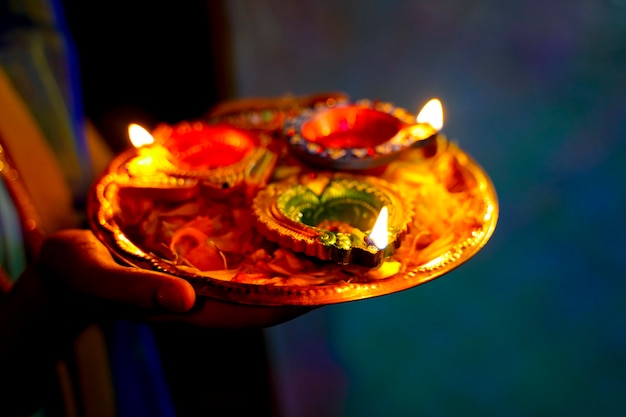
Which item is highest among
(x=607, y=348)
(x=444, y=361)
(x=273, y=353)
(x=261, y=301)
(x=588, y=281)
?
(x=261, y=301)

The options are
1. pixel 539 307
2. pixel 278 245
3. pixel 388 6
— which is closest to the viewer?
pixel 278 245

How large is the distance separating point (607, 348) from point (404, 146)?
3.20 ft

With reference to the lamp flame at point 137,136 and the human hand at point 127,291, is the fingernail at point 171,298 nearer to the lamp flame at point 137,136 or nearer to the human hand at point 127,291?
the human hand at point 127,291

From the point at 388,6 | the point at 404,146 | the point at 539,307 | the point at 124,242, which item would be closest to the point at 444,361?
the point at 539,307

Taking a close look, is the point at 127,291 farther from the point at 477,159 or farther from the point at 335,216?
the point at 477,159

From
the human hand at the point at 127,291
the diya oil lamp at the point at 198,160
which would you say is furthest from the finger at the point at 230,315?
the diya oil lamp at the point at 198,160

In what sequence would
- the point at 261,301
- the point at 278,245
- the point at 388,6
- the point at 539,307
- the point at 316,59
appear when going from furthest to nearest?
the point at 316,59, the point at 388,6, the point at 539,307, the point at 278,245, the point at 261,301

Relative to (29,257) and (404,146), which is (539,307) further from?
(29,257)

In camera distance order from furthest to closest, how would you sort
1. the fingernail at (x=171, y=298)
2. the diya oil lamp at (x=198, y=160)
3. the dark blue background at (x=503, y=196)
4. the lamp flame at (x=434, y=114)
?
the dark blue background at (x=503, y=196) → the lamp flame at (x=434, y=114) → the diya oil lamp at (x=198, y=160) → the fingernail at (x=171, y=298)

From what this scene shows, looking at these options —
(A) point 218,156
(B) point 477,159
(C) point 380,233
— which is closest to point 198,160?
(A) point 218,156

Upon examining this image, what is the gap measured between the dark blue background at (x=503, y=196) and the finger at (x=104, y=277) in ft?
3.97

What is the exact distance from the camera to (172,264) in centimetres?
90

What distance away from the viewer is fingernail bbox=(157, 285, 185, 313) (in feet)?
2.59

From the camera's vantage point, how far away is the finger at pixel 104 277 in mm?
797
